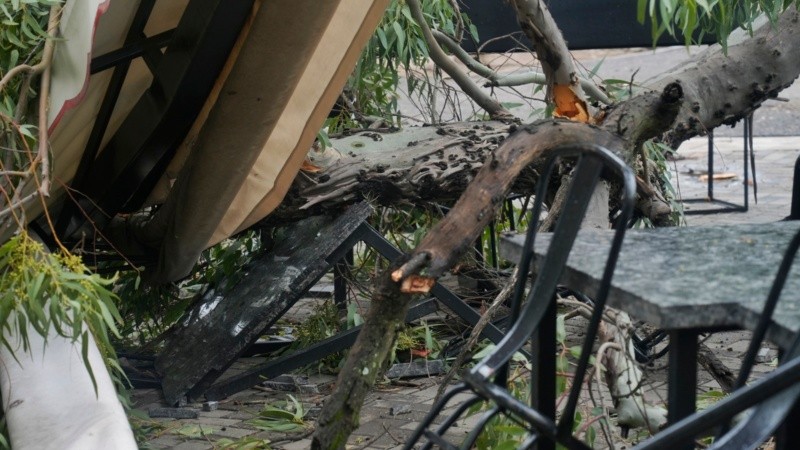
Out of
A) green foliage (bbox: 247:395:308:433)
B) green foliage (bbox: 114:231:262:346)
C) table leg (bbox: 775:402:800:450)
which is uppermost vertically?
table leg (bbox: 775:402:800:450)

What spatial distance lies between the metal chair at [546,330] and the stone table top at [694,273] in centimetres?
7

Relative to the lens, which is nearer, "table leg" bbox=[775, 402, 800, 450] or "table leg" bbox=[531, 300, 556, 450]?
"table leg" bbox=[775, 402, 800, 450]

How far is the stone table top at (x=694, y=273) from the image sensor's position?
144 centimetres

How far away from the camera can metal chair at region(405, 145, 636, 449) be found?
57.6 inches

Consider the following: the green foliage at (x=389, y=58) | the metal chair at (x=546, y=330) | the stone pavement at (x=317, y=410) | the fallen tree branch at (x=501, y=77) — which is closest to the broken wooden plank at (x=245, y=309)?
the stone pavement at (x=317, y=410)

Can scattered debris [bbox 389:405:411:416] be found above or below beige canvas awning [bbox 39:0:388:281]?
below

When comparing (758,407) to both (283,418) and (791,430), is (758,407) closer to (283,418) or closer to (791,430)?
(791,430)

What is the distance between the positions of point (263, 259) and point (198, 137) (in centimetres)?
106

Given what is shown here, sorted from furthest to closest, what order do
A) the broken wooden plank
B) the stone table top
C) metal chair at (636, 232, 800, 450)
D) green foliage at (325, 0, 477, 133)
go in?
green foliage at (325, 0, 477, 133) < the broken wooden plank < the stone table top < metal chair at (636, 232, 800, 450)

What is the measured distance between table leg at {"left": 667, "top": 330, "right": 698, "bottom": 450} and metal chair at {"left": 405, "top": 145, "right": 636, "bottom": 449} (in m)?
0.12

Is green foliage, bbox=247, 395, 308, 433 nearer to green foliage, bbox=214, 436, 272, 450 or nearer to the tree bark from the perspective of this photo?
green foliage, bbox=214, 436, 272, 450

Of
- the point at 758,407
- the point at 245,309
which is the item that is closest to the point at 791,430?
the point at 758,407

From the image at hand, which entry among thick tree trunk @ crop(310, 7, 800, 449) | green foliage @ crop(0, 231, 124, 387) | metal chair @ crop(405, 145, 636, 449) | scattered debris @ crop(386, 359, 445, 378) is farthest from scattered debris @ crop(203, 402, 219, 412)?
metal chair @ crop(405, 145, 636, 449)

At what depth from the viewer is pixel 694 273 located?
1649 millimetres
